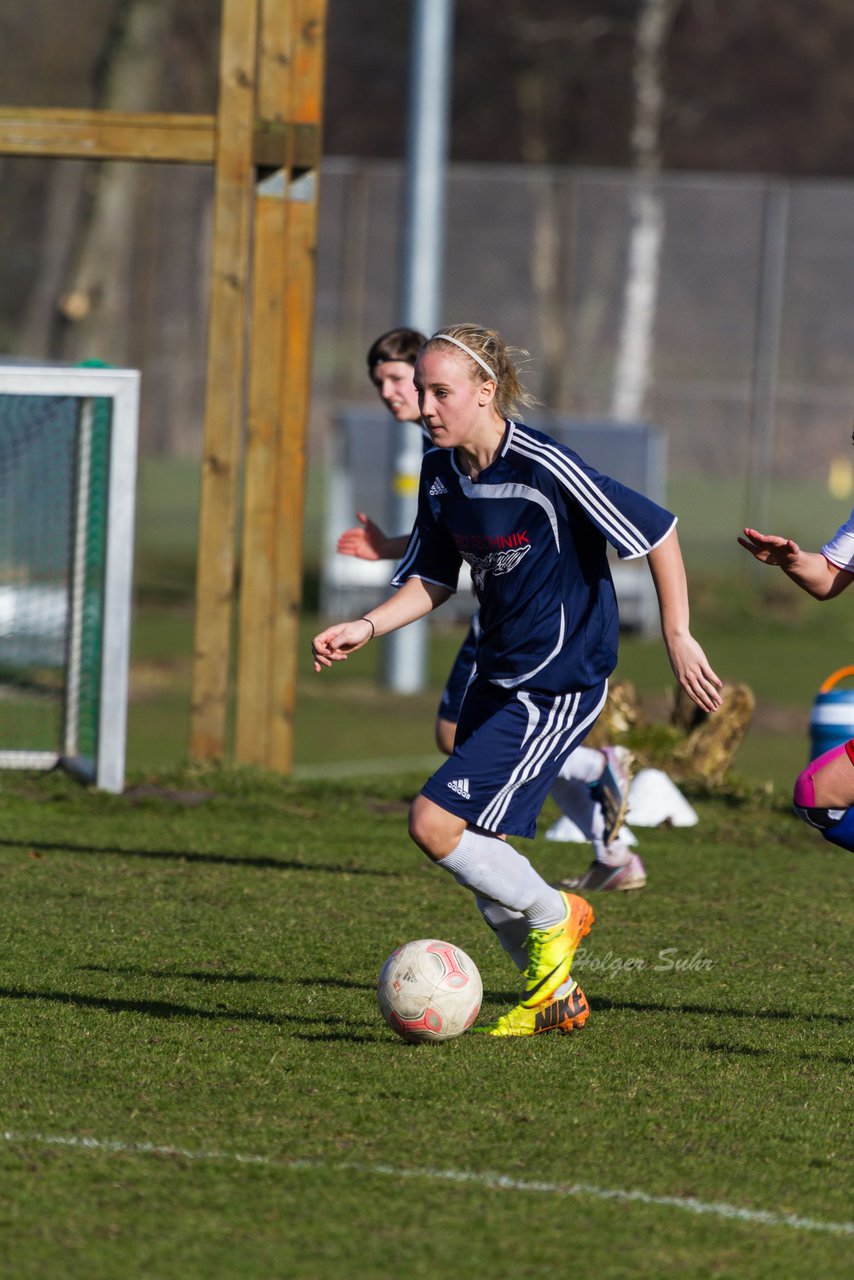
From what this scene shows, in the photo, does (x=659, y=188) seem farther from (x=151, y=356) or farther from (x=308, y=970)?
(x=308, y=970)

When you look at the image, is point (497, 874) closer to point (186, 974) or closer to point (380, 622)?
point (380, 622)

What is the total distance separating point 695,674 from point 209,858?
3.03 metres

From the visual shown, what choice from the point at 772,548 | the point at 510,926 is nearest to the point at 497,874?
the point at 510,926

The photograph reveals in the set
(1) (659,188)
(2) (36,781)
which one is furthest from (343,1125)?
(1) (659,188)

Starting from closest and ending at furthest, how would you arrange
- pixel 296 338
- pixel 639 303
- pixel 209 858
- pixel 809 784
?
1. pixel 809 784
2. pixel 209 858
3. pixel 296 338
4. pixel 639 303

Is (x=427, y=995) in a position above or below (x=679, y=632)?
below

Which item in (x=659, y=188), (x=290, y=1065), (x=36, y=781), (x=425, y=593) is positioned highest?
(x=659, y=188)

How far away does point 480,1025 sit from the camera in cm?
471

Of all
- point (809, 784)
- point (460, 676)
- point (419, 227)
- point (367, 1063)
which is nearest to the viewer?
point (367, 1063)

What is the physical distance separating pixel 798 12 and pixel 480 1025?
35.0m

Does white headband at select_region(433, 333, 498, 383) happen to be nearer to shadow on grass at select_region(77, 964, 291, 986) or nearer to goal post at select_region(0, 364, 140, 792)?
shadow on grass at select_region(77, 964, 291, 986)

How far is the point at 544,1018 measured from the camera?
Answer: 15.0 ft

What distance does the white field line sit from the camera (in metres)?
3.33

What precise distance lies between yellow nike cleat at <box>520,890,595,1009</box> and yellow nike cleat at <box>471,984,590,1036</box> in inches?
0.8
